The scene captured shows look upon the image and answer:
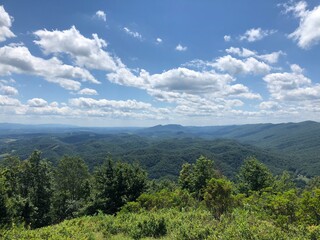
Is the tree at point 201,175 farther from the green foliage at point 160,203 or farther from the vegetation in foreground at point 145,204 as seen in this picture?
the green foliage at point 160,203

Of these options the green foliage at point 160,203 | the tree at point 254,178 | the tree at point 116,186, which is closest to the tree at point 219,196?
the green foliage at point 160,203

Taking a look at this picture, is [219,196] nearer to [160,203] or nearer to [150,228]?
[150,228]

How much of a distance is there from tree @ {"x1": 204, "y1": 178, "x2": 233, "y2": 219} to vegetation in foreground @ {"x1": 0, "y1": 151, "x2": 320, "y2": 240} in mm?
54

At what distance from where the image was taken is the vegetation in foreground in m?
11.1

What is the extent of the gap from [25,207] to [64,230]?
866 inches

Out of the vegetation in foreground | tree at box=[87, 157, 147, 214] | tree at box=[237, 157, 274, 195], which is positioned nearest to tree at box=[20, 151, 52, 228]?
the vegetation in foreground

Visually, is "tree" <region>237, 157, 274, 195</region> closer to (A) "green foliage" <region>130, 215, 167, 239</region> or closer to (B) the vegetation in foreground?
(B) the vegetation in foreground

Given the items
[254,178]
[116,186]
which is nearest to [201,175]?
[254,178]

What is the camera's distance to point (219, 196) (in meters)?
15.0

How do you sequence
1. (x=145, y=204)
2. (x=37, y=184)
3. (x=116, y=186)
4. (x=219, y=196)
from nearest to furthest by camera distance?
(x=219, y=196) < (x=145, y=204) < (x=116, y=186) < (x=37, y=184)

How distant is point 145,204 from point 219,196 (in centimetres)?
723

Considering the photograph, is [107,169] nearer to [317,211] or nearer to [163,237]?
[163,237]

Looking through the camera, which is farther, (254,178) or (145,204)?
(254,178)

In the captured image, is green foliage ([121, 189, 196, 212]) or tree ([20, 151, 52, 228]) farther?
tree ([20, 151, 52, 228])
